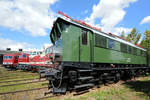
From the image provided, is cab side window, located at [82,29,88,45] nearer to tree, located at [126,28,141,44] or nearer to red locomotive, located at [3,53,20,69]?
red locomotive, located at [3,53,20,69]

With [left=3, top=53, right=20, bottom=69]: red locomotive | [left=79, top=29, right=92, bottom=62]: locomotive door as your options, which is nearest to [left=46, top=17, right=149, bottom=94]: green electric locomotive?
[left=79, top=29, right=92, bottom=62]: locomotive door

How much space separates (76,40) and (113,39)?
3.89 metres

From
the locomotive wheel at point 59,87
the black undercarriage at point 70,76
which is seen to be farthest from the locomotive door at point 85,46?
the locomotive wheel at point 59,87

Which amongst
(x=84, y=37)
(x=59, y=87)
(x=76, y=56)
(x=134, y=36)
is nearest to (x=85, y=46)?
(x=84, y=37)

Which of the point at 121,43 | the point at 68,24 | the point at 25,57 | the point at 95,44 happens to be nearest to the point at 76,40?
the point at 68,24

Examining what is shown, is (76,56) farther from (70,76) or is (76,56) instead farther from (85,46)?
(70,76)

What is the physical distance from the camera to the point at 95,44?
6.41 meters

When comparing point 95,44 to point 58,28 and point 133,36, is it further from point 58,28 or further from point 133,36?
point 133,36

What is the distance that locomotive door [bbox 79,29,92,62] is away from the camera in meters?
5.80

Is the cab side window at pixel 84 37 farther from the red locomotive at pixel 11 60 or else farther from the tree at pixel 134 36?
the tree at pixel 134 36

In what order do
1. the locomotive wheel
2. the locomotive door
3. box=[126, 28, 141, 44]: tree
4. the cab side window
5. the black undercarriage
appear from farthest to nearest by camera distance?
box=[126, 28, 141, 44]: tree → the cab side window → the locomotive door → the locomotive wheel → the black undercarriage

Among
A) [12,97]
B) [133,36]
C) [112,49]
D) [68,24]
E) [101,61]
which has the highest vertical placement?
[133,36]

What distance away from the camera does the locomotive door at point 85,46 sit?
580cm

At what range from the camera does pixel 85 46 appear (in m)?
5.98
